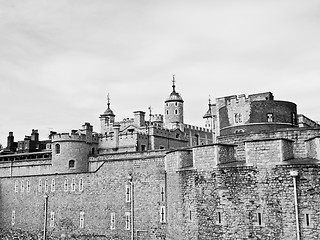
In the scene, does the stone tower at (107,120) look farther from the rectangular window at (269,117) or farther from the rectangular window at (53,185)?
the rectangular window at (269,117)

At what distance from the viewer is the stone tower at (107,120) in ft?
208

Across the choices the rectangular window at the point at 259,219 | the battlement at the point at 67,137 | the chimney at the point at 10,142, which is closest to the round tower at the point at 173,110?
the battlement at the point at 67,137

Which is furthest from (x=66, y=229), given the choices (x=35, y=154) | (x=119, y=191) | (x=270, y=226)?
(x=270, y=226)

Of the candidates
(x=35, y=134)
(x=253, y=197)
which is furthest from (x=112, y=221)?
(x=35, y=134)

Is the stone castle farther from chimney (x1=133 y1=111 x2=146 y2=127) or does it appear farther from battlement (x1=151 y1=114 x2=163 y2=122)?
battlement (x1=151 y1=114 x2=163 y2=122)

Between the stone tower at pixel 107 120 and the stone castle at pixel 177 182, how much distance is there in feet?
28.4

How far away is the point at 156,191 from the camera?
30.0m

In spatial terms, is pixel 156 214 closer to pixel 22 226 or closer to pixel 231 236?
pixel 231 236

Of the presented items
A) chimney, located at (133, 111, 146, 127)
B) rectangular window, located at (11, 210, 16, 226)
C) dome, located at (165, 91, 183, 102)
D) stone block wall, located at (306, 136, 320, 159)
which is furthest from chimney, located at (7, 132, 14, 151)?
stone block wall, located at (306, 136, 320, 159)

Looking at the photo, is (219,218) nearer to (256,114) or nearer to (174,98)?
(256,114)

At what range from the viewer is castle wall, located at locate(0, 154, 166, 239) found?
30266 mm

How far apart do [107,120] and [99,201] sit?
109ft

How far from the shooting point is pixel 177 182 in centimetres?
2333

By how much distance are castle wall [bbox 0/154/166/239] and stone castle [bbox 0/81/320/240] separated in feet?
0.25
